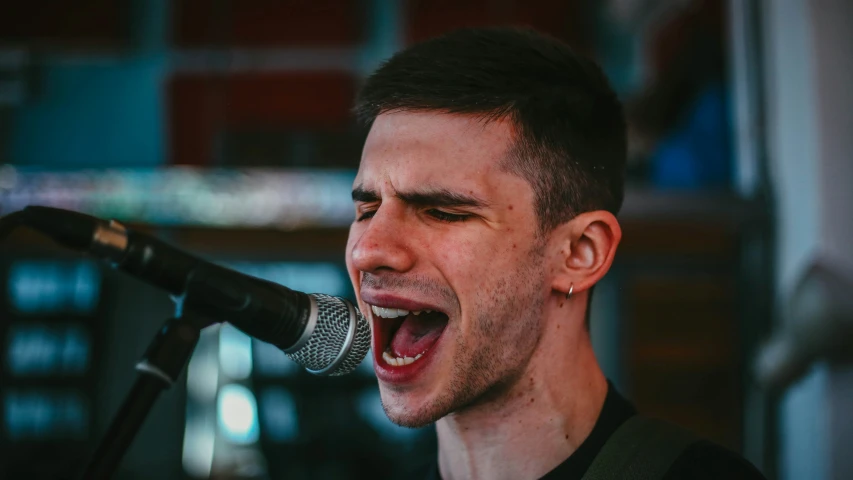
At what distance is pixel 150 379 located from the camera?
3.45 feet

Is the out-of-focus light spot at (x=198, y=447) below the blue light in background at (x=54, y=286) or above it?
below

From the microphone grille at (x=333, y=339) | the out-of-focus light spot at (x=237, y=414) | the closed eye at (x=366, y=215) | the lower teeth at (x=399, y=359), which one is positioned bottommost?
the out-of-focus light spot at (x=237, y=414)

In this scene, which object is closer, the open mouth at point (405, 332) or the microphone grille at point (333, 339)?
the microphone grille at point (333, 339)

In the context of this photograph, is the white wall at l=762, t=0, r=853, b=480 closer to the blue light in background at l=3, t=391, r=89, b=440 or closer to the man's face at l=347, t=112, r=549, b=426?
the man's face at l=347, t=112, r=549, b=426

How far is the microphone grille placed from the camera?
1.13 meters

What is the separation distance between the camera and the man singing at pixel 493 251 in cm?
130

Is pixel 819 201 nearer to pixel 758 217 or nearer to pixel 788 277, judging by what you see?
pixel 788 277

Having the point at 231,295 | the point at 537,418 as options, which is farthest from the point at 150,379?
the point at 537,418

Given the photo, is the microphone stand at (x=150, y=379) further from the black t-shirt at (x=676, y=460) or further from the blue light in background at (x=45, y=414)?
the blue light in background at (x=45, y=414)

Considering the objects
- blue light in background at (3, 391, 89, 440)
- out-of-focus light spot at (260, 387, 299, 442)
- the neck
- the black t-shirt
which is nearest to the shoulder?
the black t-shirt

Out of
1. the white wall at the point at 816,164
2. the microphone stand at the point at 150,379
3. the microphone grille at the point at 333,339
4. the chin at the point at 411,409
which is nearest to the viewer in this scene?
the microphone stand at the point at 150,379

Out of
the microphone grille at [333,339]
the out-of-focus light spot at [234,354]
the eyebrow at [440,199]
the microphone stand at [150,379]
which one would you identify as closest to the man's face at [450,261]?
the eyebrow at [440,199]

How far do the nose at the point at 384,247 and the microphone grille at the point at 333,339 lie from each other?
0.37 feet

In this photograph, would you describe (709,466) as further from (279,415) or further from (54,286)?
(54,286)
